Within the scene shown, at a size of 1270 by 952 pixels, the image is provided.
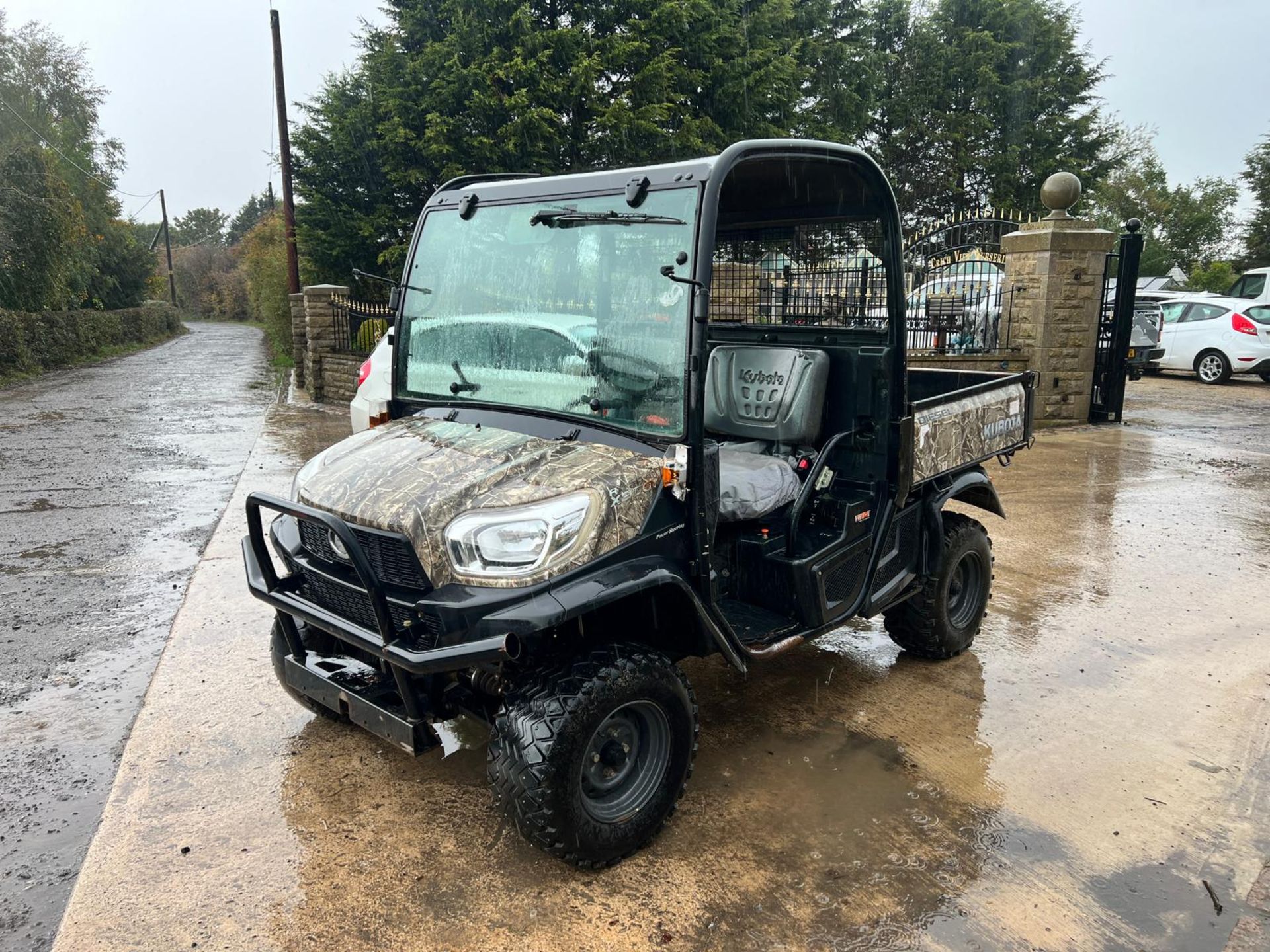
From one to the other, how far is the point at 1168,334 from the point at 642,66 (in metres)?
12.8

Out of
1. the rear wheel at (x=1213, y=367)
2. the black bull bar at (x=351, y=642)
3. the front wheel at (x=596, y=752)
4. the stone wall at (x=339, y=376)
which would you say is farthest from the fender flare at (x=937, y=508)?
the rear wheel at (x=1213, y=367)

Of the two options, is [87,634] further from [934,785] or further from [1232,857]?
[1232,857]

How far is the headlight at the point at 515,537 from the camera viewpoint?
2.78 meters

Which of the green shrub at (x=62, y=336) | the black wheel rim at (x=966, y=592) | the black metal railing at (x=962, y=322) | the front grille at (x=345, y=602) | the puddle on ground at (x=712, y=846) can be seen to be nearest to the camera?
the puddle on ground at (x=712, y=846)

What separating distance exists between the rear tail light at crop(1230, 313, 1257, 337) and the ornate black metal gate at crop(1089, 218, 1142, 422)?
564 centimetres

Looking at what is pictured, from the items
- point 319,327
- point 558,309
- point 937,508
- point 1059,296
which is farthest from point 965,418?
point 319,327

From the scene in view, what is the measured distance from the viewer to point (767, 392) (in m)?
4.14

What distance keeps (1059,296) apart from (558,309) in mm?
10365

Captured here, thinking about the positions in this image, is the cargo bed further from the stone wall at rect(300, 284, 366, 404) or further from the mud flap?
the stone wall at rect(300, 284, 366, 404)

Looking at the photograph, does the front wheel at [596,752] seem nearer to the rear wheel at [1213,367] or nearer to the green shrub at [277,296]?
the rear wheel at [1213,367]

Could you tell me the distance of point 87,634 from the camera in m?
5.19

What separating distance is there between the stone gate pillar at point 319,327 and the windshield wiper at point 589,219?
12780mm

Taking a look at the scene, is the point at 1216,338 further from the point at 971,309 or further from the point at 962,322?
the point at 962,322

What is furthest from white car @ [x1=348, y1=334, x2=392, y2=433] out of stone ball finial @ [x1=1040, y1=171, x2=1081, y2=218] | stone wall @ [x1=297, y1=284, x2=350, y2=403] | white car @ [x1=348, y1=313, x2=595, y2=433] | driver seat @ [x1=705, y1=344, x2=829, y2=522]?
stone ball finial @ [x1=1040, y1=171, x2=1081, y2=218]
